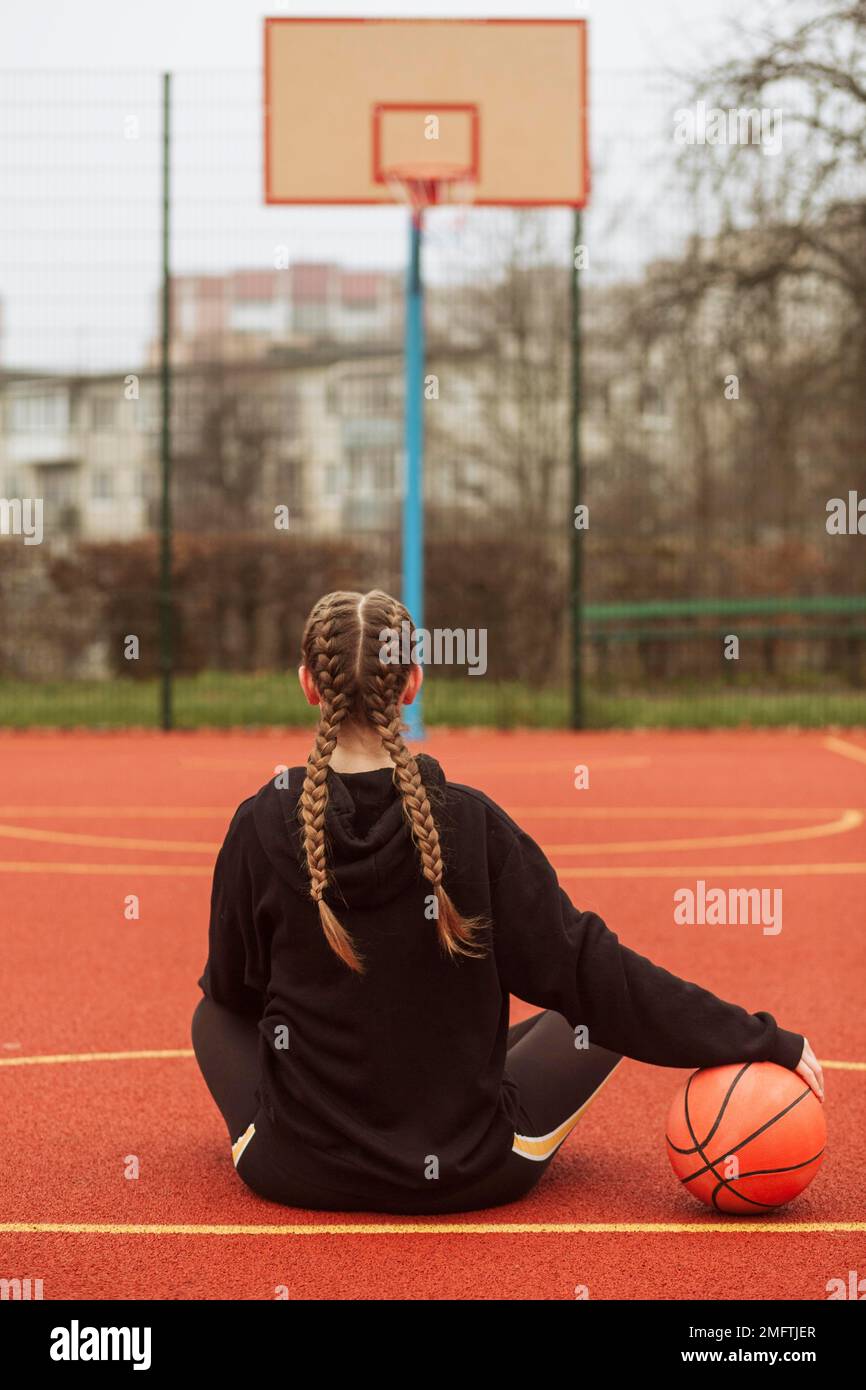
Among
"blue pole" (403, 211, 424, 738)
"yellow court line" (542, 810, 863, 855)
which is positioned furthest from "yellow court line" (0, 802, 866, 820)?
"blue pole" (403, 211, 424, 738)

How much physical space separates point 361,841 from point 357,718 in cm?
22

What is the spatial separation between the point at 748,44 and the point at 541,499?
443 cm

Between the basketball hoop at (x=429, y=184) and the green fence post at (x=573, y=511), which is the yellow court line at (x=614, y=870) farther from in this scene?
the basketball hoop at (x=429, y=184)

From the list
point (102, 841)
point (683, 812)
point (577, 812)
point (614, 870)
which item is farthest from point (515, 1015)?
point (683, 812)

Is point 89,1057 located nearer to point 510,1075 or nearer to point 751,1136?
point 510,1075

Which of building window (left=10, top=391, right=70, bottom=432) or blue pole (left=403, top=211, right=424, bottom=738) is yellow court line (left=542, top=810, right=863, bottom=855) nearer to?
blue pole (left=403, top=211, right=424, bottom=738)

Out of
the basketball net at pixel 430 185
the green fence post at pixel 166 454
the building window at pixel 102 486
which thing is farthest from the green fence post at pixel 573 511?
the building window at pixel 102 486

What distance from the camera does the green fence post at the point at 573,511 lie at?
14.3m

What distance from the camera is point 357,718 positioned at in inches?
130

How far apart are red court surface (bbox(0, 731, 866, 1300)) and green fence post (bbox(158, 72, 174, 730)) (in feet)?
10.1

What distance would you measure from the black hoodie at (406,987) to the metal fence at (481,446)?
10.2 m

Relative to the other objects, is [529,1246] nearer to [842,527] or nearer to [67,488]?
[842,527]

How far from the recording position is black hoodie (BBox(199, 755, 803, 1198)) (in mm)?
3318

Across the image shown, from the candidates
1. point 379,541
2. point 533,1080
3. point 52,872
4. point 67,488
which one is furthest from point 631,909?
point 67,488
